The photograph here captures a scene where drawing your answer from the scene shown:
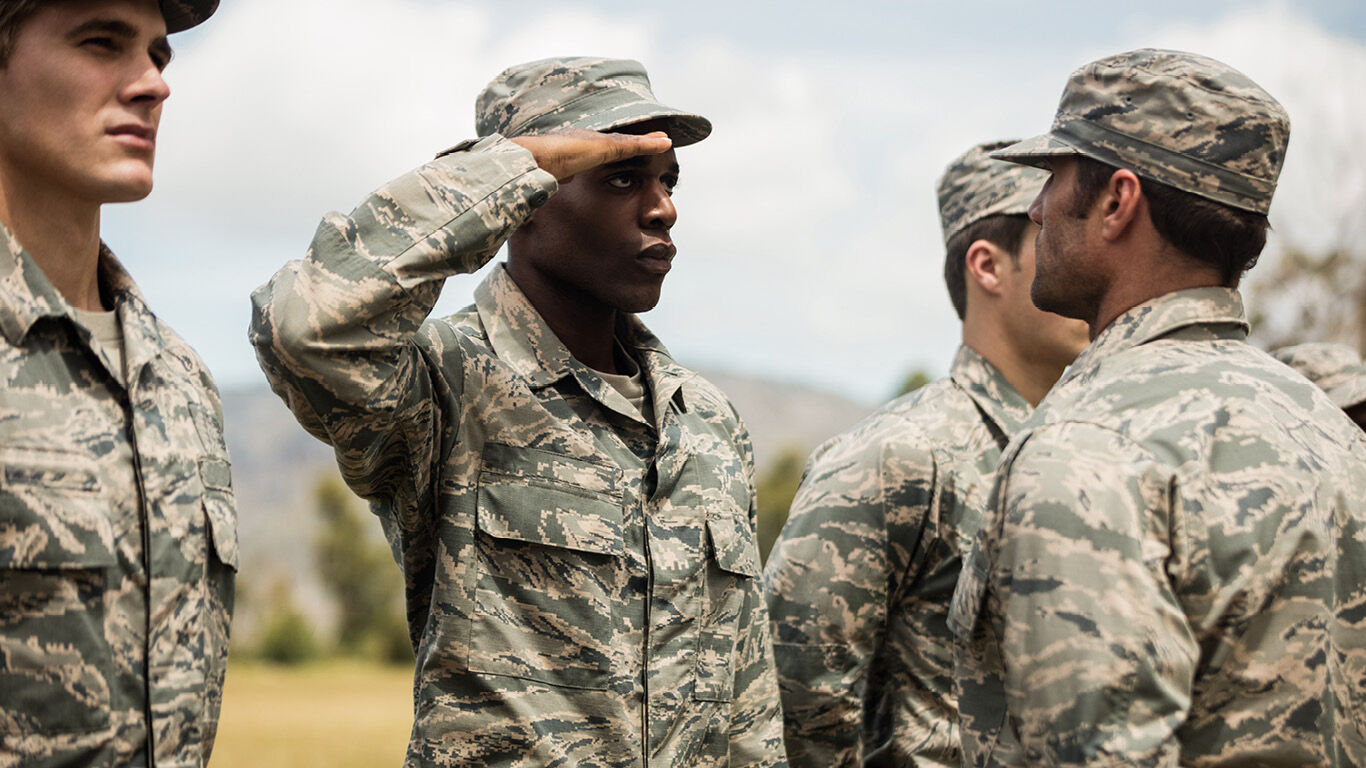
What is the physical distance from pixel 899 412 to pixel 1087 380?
56.4 inches

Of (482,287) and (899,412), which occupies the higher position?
(482,287)

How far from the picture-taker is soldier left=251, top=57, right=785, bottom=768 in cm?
267

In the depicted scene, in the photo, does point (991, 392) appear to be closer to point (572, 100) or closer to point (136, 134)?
point (572, 100)

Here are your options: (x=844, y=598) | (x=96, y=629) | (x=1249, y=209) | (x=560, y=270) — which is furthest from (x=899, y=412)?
(x=96, y=629)

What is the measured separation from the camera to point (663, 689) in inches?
119

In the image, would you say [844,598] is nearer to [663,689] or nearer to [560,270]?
[663,689]

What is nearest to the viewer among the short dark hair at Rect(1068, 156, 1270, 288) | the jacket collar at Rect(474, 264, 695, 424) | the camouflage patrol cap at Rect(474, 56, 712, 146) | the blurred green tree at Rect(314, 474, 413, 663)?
the short dark hair at Rect(1068, 156, 1270, 288)

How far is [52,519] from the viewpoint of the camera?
2160 mm

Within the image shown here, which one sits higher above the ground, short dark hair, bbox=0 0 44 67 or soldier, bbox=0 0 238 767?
short dark hair, bbox=0 0 44 67

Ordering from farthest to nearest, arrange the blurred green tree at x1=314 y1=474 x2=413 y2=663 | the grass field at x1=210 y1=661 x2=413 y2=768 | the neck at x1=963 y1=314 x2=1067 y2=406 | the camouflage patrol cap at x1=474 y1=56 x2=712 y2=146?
1. the blurred green tree at x1=314 y1=474 x2=413 y2=663
2. the grass field at x1=210 y1=661 x2=413 y2=768
3. the neck at x1=963 y1=314 x2=1067 y2=406
4. the camouflage patrol cap at x1=474 y1=56 x2=712 y2=146

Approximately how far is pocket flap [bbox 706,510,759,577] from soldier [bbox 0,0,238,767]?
1.18m

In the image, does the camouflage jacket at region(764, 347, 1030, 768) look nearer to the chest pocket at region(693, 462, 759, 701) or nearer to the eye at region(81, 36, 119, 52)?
the chest pocket at region(693, 462, 759, 701)

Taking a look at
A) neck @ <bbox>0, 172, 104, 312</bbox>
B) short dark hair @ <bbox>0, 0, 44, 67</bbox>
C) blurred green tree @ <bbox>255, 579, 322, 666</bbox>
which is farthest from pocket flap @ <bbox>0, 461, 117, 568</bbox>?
blurred green tree @ <bbox>255, 579, 322, 666</bbox>

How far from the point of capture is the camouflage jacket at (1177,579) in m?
2.26
